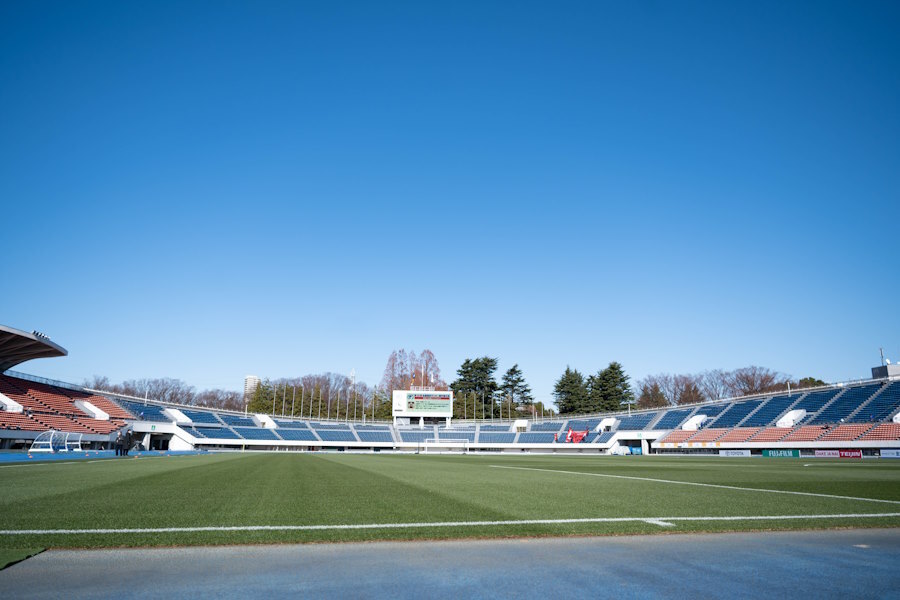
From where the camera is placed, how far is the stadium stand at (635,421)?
63609 mm

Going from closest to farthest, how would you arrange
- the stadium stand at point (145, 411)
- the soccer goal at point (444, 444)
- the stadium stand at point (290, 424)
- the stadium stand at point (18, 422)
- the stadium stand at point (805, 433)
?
the stadium stand at point (18, 422) → the stadium stand at point (805, 433) → the stadium stand at point (145, 411) → the soccer goal at point (444, 444) → the stadium stand at point (290, 424)

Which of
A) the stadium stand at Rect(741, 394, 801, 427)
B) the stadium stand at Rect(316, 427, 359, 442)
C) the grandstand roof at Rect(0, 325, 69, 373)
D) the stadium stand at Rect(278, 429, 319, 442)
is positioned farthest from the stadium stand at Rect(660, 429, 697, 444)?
the grandstand roof at Rect(0, 325, 69, 373)

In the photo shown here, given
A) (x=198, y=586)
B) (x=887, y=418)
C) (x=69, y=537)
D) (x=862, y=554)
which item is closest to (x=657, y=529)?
(x=862, y=554)

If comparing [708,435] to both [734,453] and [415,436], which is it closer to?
[734,453]

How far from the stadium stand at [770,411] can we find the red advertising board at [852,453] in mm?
9623

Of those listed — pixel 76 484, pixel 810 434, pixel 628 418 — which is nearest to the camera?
pixel 76 484

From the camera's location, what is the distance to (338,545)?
4637 mm

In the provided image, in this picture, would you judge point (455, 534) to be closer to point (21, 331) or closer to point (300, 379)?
point (21, 331)

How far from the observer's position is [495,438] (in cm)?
7219

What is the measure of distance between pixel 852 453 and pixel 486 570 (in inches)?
1755

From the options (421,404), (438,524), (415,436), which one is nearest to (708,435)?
(421,404)

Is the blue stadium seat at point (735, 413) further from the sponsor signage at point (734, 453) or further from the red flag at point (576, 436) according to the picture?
the red flag at point (576, 436)

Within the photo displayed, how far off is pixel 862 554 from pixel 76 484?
1290 centimetres

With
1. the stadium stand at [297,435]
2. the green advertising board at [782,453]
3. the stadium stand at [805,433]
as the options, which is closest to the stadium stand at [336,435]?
the stadium stand at [297,435]
